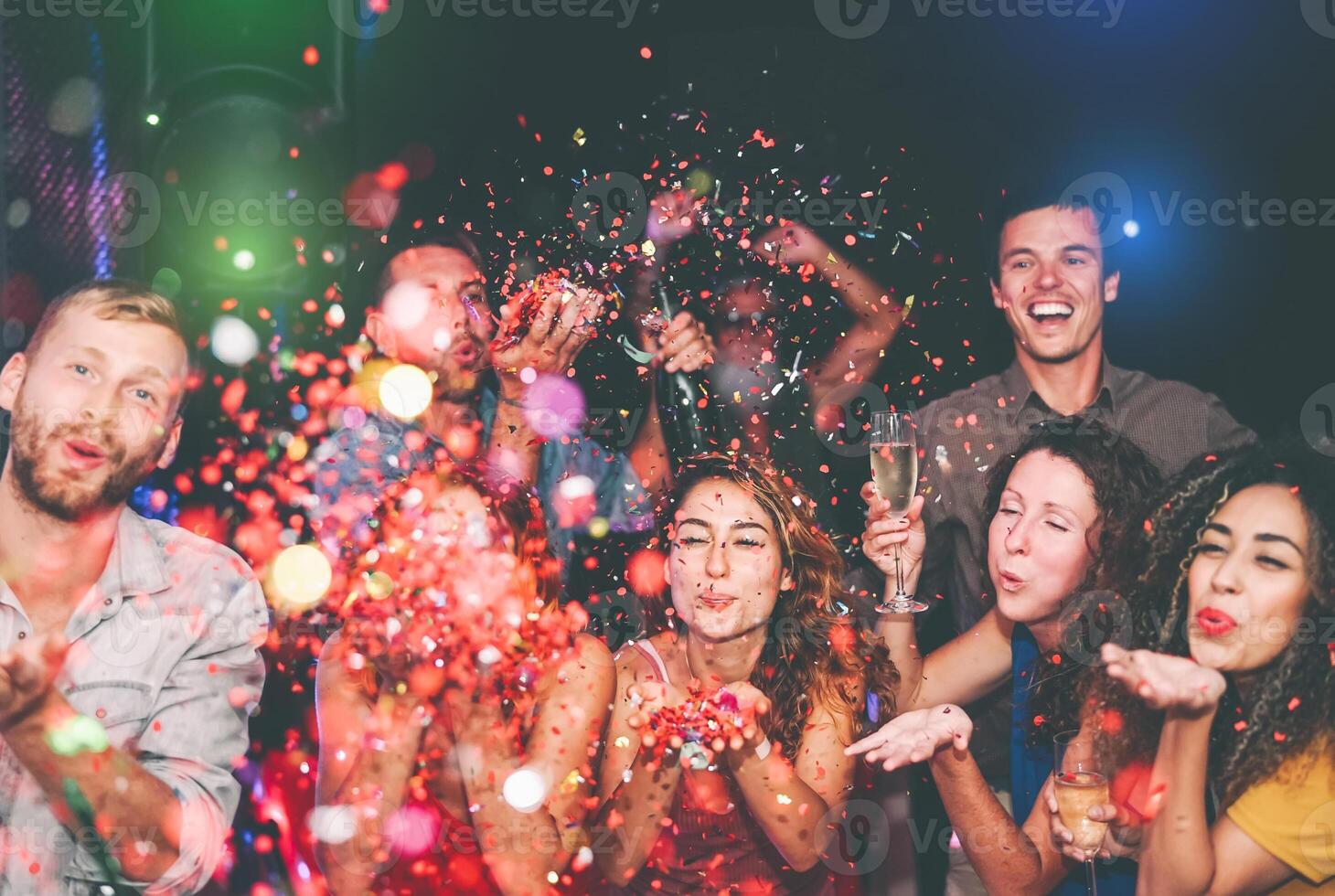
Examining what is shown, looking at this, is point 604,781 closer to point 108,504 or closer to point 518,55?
point 108,504

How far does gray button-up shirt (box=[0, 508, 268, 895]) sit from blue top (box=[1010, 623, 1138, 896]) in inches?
71.0

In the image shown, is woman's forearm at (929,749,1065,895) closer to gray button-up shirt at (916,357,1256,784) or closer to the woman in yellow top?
gray button-up shirt at (916,357,1256,784)

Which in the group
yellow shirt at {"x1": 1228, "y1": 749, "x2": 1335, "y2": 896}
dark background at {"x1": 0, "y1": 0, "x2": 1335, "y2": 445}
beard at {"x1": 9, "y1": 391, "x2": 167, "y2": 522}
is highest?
dark background at {"x1": 0, "y1": 0, "x2": 1335, "y2": 445}

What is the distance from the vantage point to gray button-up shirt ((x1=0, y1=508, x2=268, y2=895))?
2785 millimetres

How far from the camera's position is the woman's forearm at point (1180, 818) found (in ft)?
8.46

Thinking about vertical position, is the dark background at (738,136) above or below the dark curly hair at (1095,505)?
above

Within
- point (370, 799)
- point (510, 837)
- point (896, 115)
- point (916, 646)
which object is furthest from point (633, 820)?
point (896, 115)

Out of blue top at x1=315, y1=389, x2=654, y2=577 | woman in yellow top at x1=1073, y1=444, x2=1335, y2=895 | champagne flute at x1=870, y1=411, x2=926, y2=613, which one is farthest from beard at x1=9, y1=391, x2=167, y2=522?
woman in yellow top at x1=1073, y1=444, x2=1335, y2=895

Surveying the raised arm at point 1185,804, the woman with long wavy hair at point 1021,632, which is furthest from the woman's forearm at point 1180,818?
the woman with long wavy hair at point 1021,632

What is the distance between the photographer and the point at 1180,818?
8.54 feet

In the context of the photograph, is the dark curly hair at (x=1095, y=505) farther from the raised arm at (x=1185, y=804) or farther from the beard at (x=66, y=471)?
the beard at (x=66, y=471)

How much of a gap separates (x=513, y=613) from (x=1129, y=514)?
1443 mm

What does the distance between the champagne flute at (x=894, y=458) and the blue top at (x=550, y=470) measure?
0.56 meters

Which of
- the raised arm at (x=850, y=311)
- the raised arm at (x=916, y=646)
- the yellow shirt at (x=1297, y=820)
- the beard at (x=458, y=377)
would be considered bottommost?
the yellow shirt at (x=1297, y=820)
